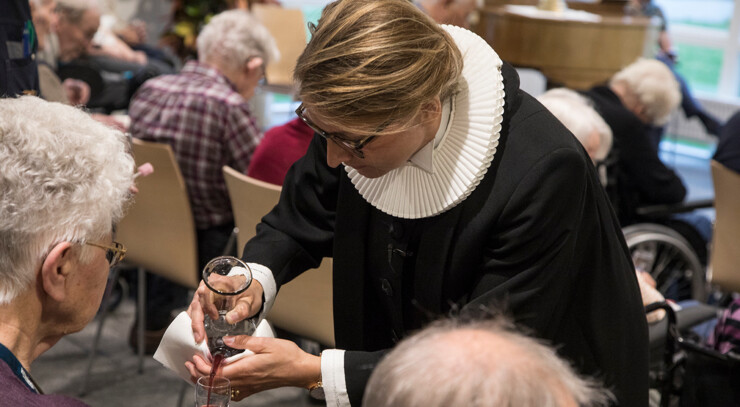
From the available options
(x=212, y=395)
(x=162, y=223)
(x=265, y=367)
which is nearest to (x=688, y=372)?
(x=265, y=367)

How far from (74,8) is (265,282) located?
3.49 metres

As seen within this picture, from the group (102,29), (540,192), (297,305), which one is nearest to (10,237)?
(540,192)

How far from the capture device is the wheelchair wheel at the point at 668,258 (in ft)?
12.4

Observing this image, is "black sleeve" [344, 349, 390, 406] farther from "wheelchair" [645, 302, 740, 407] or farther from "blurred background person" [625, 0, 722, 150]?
"blurred background person" [625, 0, 722, 150]

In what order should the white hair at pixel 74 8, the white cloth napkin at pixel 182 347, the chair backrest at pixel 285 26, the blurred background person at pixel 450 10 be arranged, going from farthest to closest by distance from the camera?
the chair backrest at pixel 285 26
the white hair at pixel 74 8
the blurred background person at pixel 450 10
the white cloth napkin at pixel 182 347

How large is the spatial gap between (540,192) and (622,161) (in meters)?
2.81

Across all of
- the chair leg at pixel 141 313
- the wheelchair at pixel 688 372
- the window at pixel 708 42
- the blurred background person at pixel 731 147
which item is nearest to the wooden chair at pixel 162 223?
the chair leg at pixel 141 313

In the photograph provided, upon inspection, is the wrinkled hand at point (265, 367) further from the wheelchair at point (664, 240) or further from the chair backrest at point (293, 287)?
the wheelchair at point (664, 240)

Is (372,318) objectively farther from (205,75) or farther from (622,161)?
(622,161)

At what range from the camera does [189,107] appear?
134 inches

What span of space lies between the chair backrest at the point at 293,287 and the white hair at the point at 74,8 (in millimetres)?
2317

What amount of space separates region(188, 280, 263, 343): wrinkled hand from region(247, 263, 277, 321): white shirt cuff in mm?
64

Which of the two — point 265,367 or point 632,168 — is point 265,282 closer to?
point 265,367

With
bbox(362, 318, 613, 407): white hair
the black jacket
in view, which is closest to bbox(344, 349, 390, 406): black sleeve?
the black jacket
